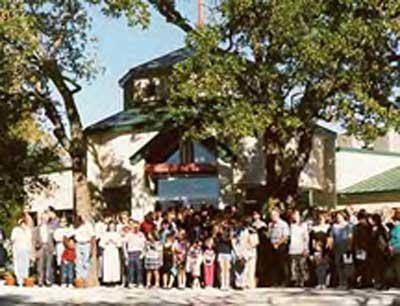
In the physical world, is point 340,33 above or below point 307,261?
above

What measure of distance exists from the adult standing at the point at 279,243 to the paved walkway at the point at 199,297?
38.6 inches

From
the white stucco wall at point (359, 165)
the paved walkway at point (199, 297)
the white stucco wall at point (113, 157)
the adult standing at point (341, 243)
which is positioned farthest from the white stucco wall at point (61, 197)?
the adult standing at point (341, 243)

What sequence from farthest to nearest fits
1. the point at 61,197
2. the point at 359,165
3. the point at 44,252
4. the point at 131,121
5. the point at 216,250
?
the point at 61,197
the point at 359,165
the point at 131,121
the point at 44,252
the point at 216,250

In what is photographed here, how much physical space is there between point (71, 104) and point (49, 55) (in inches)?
66.7

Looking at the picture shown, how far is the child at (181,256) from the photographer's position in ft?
73.5

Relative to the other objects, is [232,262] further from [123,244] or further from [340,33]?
[340,33]

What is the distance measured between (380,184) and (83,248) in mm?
19209

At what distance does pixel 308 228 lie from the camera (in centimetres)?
2166

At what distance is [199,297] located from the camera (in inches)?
785

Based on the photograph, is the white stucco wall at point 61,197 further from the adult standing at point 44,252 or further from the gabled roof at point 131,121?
the adult standing at point 44,252

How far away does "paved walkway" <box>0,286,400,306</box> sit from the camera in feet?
60.4

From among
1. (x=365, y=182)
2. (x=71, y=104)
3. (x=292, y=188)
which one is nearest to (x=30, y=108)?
(x=71, y=104)

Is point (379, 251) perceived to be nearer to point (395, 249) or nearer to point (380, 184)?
point (395, 249)

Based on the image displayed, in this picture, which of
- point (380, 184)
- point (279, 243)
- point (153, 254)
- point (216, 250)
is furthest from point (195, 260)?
point (380, 184)
